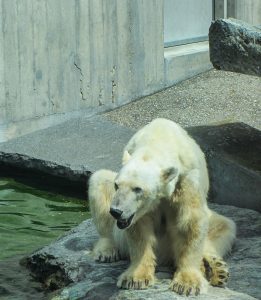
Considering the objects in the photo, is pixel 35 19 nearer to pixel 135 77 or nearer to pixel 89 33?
pixel 89 33

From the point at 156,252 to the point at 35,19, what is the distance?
5.02m

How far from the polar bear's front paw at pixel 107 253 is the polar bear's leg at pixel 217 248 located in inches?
20.8

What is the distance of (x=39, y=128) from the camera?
932cm

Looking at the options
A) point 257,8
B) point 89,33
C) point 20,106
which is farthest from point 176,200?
point 257,8

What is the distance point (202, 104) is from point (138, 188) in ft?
20.4

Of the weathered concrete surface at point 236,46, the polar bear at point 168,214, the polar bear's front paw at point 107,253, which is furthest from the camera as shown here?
the weathered concrete surface at point 236,46

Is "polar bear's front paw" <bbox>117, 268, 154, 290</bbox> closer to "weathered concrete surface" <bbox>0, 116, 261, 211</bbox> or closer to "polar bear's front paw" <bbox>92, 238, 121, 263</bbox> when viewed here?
"polar bear's front paw" <bbox>92, 238, 121, 263</bbox>

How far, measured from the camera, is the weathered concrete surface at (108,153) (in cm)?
641

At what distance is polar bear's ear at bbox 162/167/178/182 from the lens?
4203 mm

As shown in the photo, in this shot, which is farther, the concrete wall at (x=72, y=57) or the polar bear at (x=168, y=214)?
the concrete wall at (x=72, y=57)

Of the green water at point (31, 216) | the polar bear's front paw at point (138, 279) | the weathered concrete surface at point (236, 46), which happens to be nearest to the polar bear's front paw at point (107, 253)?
the polar bear's front paw at point (138, 279)

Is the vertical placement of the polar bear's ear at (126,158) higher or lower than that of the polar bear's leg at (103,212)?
higher

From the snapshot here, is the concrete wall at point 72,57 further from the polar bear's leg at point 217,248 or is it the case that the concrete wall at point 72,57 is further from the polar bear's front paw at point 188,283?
the polar bear's front paw at point 188,283

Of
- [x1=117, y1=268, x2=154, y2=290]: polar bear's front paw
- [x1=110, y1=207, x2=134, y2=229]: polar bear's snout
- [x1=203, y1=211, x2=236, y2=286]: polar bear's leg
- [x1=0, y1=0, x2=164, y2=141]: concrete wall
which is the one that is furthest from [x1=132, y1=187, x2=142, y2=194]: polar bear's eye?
[x1=0, y1=0, x2=164, y2=141]: concrete wall
